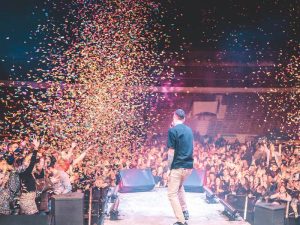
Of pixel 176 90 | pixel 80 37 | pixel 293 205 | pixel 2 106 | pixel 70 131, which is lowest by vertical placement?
pixel 293 205

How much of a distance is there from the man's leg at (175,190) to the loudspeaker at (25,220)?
1768 millimetres

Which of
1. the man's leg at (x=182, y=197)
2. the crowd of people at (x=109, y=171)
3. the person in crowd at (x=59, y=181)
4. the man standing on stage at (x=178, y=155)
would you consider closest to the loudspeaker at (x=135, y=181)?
the crowd of people at (x=109, y=171)

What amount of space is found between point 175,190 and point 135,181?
308cm

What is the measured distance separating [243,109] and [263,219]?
970cm

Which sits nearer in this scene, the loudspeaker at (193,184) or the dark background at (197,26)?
the loudspeaker at (193,184)

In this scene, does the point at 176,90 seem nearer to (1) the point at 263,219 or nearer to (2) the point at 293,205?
(2) the point at 293,205

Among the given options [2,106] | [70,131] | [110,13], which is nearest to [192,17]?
[110,13]

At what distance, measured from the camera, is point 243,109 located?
1389 centimetres

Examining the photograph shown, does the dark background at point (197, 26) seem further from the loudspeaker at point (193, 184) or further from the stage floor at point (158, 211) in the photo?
the stage floor at point (158, 211)

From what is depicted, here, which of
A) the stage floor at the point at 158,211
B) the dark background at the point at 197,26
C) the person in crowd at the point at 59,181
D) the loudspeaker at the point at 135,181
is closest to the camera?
the stage floor at the point at 158,211

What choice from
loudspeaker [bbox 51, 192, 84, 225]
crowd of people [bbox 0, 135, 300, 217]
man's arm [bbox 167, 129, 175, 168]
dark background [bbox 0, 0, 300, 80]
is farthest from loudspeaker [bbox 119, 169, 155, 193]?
dark background [bbox 0, 0, 300, 80]

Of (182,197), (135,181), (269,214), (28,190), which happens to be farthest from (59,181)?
(269,214)

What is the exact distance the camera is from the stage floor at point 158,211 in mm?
4723

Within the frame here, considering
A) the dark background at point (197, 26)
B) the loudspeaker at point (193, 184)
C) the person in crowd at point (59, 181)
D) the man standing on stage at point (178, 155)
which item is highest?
the dark background at point (197, 26)
